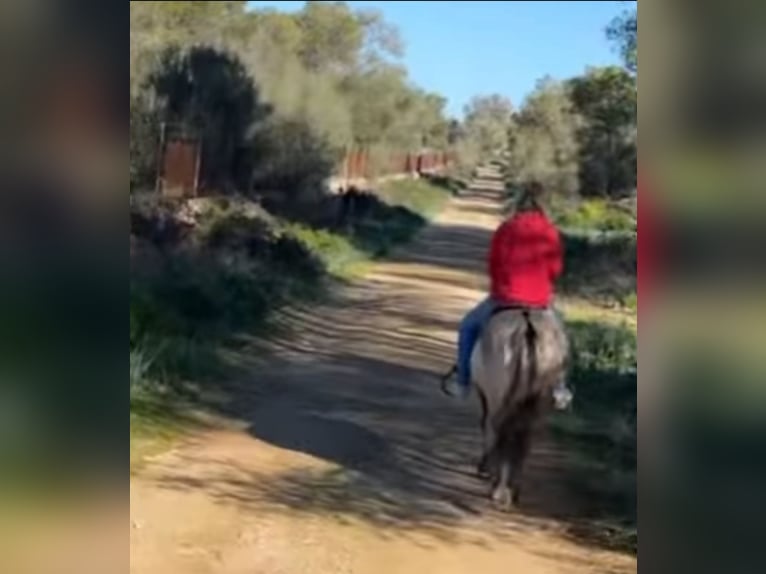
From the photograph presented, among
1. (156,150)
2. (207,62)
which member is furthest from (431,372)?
(207,62)

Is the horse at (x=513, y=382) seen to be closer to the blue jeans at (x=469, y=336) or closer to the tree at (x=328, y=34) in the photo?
the blue jeans at (x=469, y=336)

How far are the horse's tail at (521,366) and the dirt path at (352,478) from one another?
0.24m

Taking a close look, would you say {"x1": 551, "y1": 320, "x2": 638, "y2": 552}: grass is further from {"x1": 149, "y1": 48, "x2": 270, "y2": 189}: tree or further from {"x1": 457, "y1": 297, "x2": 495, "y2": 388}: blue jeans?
{"x1": 149, "y1": 48, "x2": 270, "y2": 189}: tree

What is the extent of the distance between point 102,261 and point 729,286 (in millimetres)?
663

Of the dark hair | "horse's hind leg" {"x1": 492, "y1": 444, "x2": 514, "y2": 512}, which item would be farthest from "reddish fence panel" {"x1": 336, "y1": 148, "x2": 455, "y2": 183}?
"horse's hind leg" {"x1": 492, "y1": 444, "x2": 514, "y2": 512}

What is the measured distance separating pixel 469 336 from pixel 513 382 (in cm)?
19

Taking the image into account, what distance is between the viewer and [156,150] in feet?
13.5

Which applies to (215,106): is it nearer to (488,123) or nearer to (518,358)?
(488,123)

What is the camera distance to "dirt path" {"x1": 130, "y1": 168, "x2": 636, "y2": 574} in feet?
7.52

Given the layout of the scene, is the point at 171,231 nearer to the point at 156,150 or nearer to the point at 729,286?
the point at 156,150

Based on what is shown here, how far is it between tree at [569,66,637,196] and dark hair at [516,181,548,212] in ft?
0.83

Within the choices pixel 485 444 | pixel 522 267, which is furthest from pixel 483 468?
pixel 522 267

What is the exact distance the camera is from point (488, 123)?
6.43 metres

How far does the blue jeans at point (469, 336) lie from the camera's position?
121 inches
